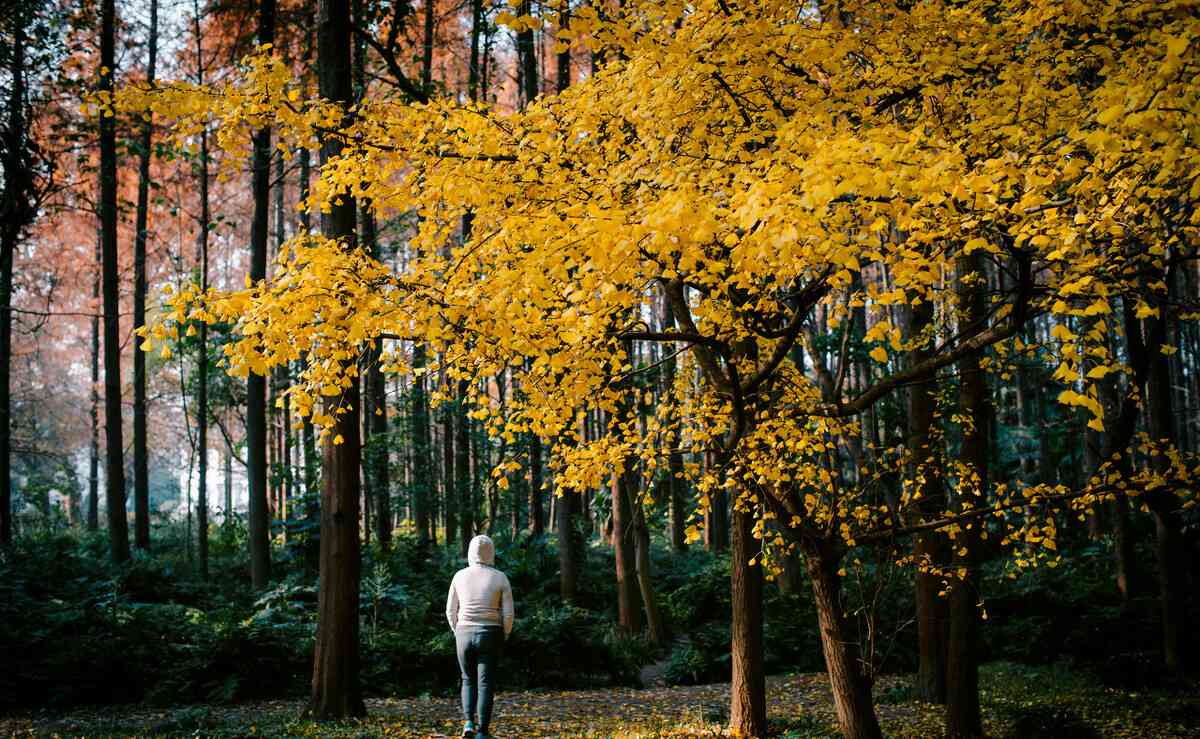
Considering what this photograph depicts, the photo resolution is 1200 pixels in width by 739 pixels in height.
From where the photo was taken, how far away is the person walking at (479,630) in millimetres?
6113

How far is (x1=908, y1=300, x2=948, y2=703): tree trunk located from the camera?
23.7 ft

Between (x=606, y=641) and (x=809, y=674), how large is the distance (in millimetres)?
3199

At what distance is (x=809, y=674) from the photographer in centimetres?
1187


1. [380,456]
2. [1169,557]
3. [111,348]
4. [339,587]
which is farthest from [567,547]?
[111,348]

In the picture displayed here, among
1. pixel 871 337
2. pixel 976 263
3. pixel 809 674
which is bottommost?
pixel 809 674

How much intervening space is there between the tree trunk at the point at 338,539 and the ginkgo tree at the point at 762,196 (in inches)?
70.8

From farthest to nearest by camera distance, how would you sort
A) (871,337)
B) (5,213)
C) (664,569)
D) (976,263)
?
(664,569) < (5,213) < (976,263) < (871,337)

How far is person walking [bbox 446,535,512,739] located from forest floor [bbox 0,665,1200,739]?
679 millimetres

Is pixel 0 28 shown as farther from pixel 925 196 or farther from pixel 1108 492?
pixel 1108 492

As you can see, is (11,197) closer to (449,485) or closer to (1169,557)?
(449,485)

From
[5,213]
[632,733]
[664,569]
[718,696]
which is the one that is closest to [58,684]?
[5,213]

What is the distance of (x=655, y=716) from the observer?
800 cm

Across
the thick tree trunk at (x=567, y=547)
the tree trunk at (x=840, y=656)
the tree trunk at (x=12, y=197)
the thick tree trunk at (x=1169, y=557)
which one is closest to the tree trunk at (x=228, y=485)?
the tree trunk at (x=12, y=197)

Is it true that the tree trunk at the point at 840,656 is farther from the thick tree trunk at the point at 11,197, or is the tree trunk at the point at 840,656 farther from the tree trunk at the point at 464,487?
the tree trunk at the point at 464,487
